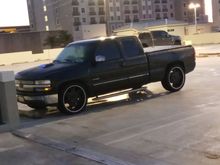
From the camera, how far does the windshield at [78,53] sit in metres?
12.0

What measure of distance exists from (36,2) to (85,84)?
469 ft

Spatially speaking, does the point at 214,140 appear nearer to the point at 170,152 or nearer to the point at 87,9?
the point at 170,152

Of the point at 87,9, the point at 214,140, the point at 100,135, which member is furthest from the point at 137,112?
the point at 87,9

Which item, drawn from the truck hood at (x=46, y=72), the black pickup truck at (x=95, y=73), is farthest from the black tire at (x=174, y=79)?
the truck hood at (x=46, y=72)

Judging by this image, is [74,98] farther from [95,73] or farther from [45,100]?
[95,73]

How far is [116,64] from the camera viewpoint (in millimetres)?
12344

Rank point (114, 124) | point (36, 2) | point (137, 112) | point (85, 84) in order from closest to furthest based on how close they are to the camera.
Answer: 1. point (114, 124)
2. point (137, 112)
3. point (85, 84)
4. point (36, 2)

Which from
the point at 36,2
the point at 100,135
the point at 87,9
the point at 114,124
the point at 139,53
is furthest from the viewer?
the point at 36,2

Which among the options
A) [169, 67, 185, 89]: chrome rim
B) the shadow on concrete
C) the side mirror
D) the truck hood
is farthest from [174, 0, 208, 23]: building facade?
the truck hood

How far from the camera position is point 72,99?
11445 mm

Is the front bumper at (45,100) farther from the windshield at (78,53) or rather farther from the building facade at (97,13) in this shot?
the building facade at (97,13)

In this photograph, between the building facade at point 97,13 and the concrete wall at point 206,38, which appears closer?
the concrete wall at point 206,38

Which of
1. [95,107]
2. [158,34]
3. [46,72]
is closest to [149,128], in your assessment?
[46,72]

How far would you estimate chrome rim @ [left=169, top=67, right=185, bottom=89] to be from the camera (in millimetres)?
13812
